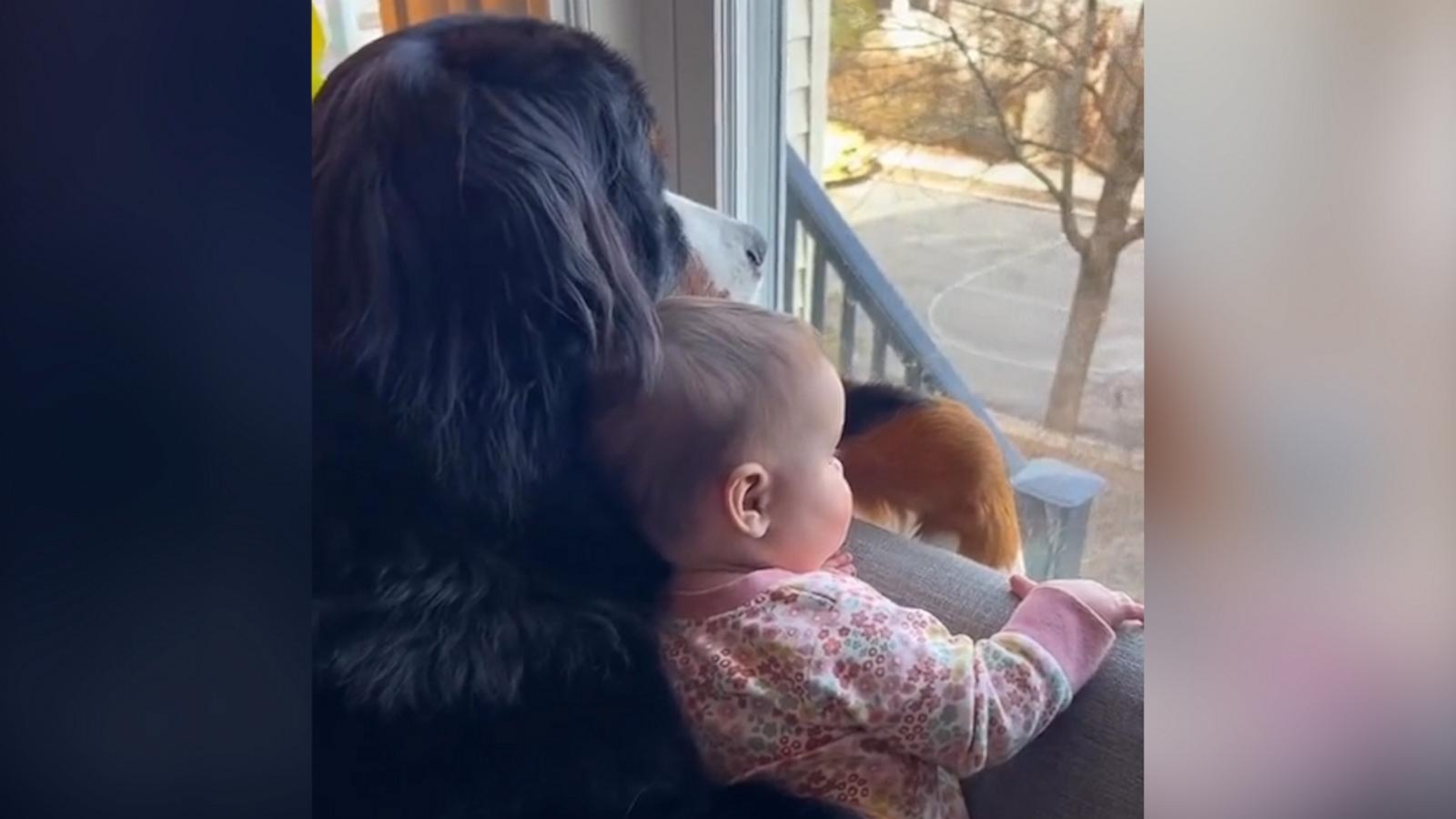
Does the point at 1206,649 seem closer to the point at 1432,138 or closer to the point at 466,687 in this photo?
the point at 1432,138

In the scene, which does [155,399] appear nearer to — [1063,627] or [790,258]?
[790,258]

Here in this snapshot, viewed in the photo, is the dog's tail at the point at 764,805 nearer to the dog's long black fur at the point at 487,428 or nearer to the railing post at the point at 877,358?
the dog's long black fur at the point at 487,428

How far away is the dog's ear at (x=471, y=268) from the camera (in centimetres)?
64

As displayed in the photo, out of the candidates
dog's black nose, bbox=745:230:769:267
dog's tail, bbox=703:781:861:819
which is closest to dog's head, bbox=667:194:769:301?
dog's black nose, bbox=745:230:769:267

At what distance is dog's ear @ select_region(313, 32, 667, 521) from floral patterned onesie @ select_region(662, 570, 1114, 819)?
0.12m

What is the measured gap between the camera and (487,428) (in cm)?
65

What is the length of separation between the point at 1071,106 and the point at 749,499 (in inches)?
9.5

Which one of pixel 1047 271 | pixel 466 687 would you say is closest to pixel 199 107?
pixel 466 687

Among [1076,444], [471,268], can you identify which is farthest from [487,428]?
[1076,444]

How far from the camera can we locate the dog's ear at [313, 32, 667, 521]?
0.64m

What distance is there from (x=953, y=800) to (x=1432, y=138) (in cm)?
39

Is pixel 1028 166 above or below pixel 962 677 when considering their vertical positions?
above

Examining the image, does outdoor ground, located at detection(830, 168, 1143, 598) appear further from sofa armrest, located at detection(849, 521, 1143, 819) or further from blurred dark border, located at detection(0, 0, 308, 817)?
blurred dark border, located at detection(0, 0, 308, 817)

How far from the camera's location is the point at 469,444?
0.65 metres
